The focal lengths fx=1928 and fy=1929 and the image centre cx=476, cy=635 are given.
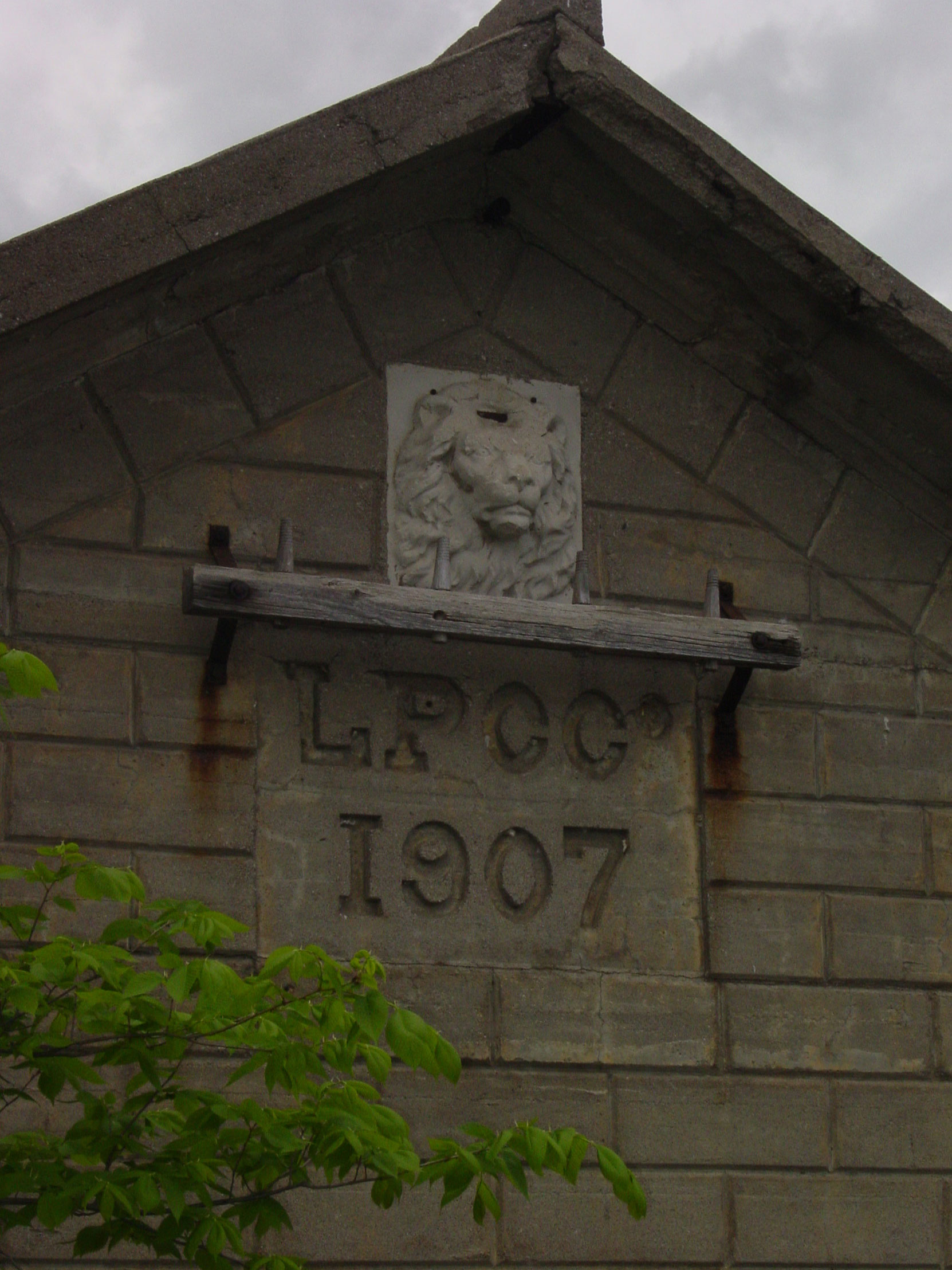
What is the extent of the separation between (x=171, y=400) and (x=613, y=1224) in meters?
→ 2.87

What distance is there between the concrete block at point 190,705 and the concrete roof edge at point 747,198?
2.13 m

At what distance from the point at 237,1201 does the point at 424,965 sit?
1.87m

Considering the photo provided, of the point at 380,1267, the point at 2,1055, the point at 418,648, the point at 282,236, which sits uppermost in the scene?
the point at 282,236

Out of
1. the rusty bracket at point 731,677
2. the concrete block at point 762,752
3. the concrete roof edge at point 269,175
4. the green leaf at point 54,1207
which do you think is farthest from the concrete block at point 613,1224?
the concrete roof edge at point 269,175

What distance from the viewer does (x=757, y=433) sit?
22.3 feet

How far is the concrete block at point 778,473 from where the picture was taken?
6707 mm

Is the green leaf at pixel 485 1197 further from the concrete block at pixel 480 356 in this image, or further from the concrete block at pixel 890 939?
the concrete block at pixel 480 356

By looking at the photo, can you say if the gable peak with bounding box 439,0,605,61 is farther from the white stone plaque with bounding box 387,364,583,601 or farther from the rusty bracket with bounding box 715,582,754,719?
the rusty bracket with bounding box 715,582,754,719

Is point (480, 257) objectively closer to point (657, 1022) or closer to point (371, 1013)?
point (657, 1022)

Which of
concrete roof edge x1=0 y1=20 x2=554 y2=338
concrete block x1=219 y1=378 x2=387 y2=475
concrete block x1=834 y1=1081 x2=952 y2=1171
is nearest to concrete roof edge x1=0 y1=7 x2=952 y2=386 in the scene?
→ concrete roof edge x1=0 y1=20 x2=554 y2=338

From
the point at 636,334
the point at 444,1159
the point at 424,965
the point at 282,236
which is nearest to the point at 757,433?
the point at 636,334

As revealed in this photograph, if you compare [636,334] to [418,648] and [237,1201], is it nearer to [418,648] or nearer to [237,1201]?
[418,648]

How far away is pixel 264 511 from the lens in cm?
612

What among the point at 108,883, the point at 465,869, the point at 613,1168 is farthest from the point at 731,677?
the point at 108,883
